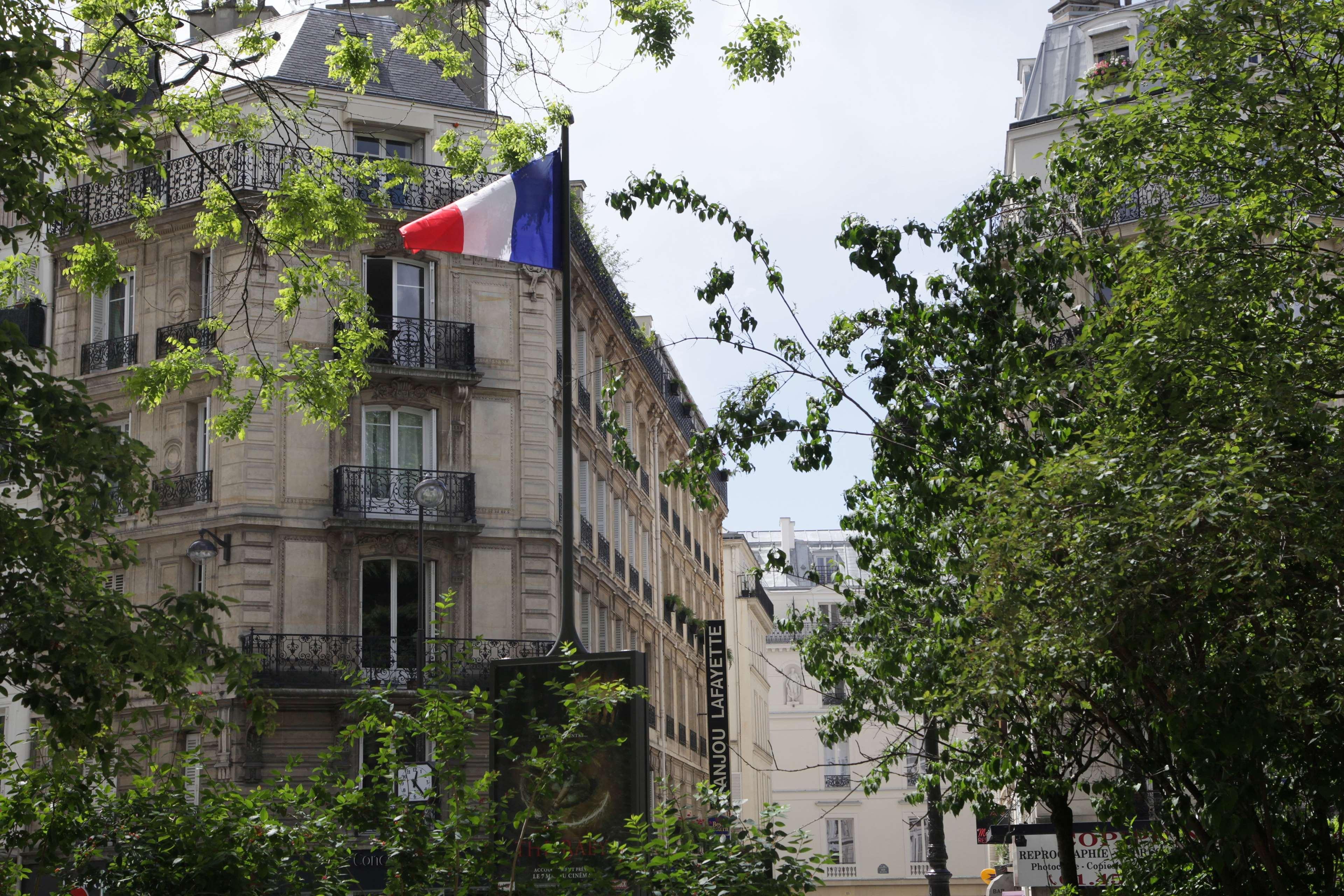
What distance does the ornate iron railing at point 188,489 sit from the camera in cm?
2939

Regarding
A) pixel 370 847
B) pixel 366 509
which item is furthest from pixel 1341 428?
pixel 366 509

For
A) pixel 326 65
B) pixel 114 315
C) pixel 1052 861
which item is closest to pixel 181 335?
pixel 114 315

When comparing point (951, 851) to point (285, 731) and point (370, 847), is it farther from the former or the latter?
point (370, 847)

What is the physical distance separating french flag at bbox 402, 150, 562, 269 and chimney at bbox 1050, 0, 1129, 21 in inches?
1085

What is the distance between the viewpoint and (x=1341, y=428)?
8758 mm

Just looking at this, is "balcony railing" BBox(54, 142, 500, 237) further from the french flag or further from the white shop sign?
the white shop sign

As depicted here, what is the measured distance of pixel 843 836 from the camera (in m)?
72.4

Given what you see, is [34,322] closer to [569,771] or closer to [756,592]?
[569,771]

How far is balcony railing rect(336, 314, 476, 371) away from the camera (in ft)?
99.7

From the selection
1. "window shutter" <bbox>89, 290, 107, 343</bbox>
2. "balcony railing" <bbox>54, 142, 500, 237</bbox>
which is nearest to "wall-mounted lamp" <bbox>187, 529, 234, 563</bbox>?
"window shutter" <bbox>89, 290, 107, 343</bbox>

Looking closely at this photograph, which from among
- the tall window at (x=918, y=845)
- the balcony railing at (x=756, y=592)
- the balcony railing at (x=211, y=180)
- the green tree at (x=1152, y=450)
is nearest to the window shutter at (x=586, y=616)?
the balcony railing at (x=211, y=180)

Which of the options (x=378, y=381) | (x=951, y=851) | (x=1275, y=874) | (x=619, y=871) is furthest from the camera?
(x=951, y=851)

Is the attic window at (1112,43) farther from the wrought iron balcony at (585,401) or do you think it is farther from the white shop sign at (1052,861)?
the white shop sign at (1052,861)

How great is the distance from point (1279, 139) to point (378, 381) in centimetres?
2234
